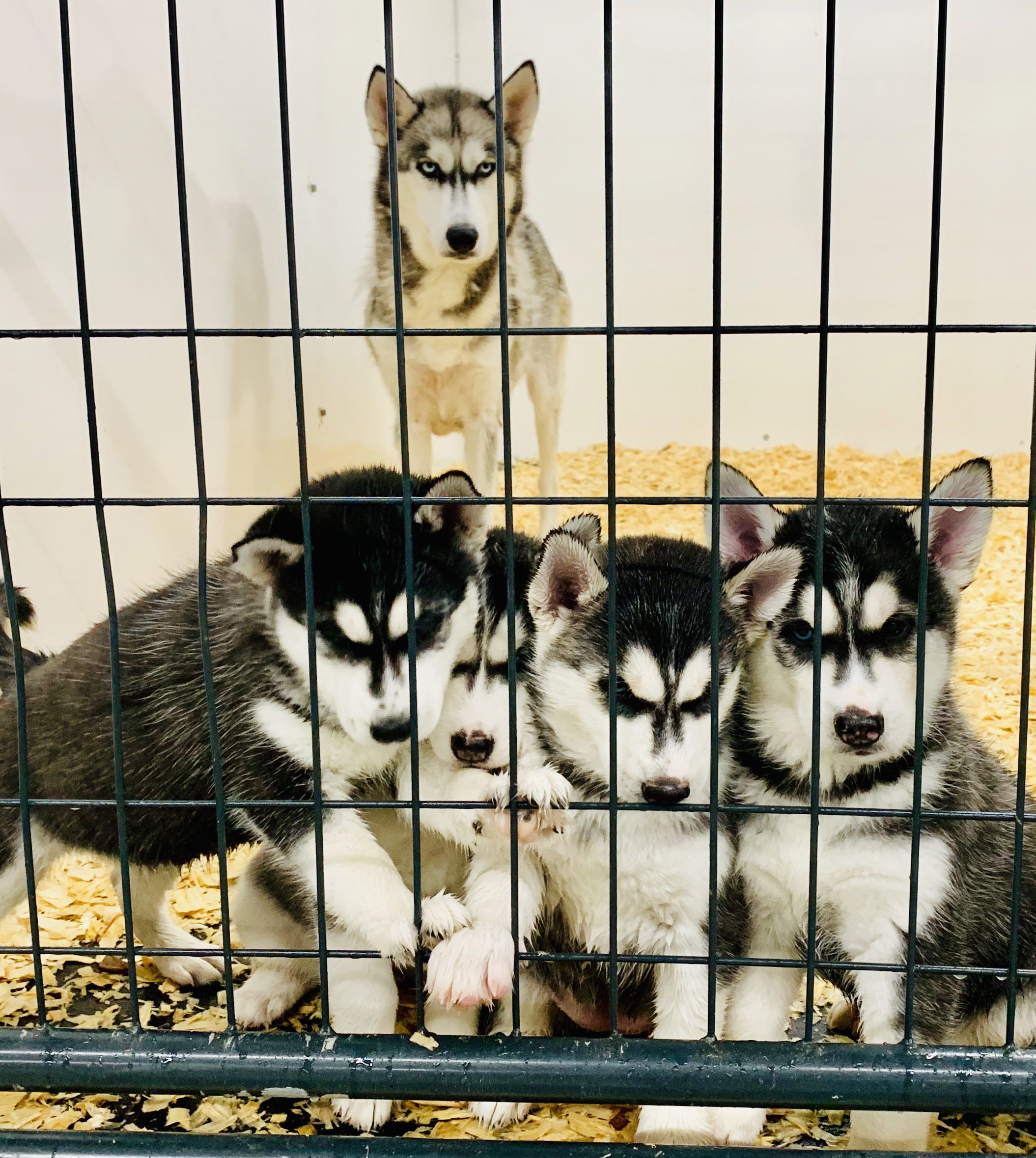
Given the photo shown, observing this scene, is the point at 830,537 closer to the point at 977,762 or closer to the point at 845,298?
the point at 977,762

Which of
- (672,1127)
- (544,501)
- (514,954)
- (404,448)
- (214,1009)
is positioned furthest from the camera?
(214,1009)

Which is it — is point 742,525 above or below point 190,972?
above

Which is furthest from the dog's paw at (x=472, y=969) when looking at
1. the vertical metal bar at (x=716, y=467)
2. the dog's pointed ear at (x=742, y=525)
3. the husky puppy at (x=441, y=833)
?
the dog's pointed ear at (x=742, y=525)

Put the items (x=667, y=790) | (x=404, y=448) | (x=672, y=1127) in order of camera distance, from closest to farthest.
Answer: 1. (x=404, y=448)
2. (x=667, y=790)
3. (x=672, y=1127)

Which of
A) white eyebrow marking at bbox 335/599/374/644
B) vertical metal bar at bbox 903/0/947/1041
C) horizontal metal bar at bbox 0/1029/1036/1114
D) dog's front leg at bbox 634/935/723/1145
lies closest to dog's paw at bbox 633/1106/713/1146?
dog's front leg at bbox 634/935/723/1145

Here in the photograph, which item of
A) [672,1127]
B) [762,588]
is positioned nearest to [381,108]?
[762,588]

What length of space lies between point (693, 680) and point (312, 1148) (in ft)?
3.46

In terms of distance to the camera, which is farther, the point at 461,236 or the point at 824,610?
the point at 461,236

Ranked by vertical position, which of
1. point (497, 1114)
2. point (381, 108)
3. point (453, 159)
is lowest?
point (497, 1114)

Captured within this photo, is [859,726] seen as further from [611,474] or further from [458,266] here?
[458,266]

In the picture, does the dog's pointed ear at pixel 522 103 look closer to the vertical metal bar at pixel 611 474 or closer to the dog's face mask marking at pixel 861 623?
the dog's face mask marking at pixel 861 623

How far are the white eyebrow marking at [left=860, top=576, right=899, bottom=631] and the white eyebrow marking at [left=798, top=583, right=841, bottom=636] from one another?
51 millimetres

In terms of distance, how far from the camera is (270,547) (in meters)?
2.26

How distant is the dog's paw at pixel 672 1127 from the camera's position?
2.13 meters
